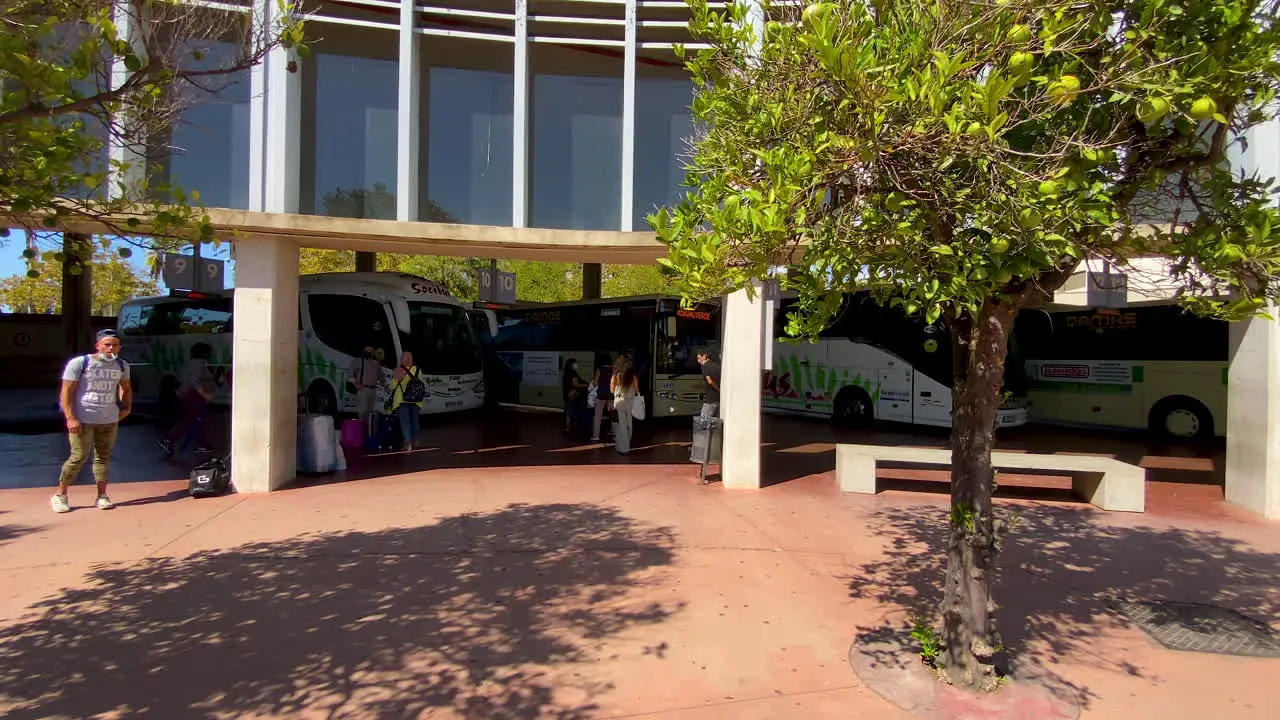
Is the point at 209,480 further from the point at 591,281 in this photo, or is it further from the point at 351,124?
the point at 591,281

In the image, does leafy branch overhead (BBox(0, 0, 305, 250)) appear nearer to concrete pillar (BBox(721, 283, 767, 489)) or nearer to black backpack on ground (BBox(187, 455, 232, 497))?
black backpack on ground (BBox(187, 455, 232, 497))

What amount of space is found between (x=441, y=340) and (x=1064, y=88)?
1374 centimetres

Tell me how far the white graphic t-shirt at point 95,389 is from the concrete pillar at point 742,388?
642 centimetres

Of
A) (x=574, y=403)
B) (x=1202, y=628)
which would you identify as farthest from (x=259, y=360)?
(x=1202, y=628)

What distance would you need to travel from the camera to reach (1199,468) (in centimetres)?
1109

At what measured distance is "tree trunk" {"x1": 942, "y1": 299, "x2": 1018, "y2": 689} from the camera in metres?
3.78

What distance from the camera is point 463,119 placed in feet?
29.7

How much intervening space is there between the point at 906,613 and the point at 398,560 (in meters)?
3.85

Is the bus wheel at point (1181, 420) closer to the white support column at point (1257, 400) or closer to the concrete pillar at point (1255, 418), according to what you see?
the concrete pillar at point (1255, 418)

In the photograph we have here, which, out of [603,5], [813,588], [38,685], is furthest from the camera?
[603,5]

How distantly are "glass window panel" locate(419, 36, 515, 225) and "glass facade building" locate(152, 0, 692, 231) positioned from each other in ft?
0.05

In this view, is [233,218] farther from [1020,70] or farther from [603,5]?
[1020,70]

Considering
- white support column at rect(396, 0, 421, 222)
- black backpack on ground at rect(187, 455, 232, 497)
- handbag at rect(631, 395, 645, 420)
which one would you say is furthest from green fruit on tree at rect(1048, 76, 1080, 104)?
handbag at rect(631, 395, 645, 420)

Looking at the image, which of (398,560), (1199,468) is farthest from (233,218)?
(1199,468)
